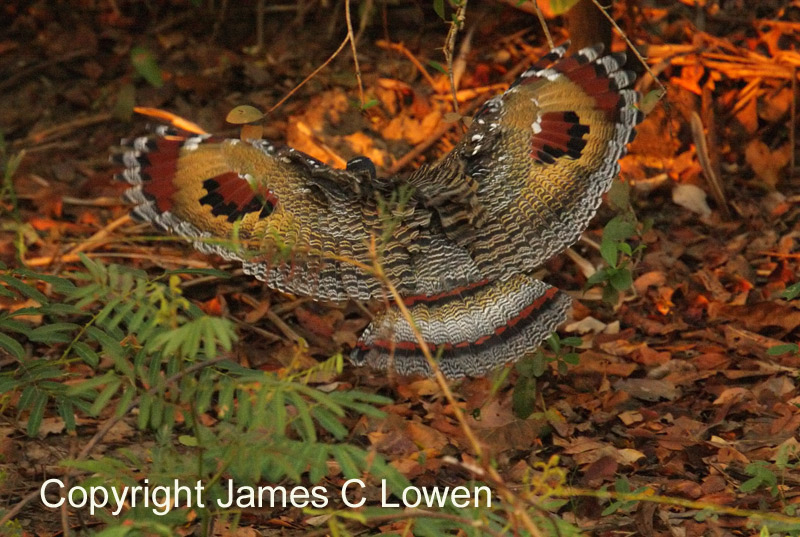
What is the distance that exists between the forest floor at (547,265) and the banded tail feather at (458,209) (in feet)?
1.11

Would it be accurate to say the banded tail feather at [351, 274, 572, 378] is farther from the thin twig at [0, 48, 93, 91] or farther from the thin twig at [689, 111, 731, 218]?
the thin twig at [0, 48, 93, 91]

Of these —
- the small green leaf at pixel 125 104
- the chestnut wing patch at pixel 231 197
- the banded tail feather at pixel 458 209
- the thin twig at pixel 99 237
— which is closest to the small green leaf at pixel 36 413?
the banded tail feather at pixel 458 209

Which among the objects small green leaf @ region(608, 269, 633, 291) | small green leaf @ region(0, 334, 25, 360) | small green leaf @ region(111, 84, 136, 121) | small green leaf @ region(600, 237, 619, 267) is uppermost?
small green leaf @ region(111, 84, 136, 121)

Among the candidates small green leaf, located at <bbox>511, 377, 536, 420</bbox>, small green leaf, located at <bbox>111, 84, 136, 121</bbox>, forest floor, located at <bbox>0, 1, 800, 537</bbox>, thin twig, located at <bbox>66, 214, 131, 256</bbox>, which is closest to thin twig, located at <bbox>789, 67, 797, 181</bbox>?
forest floor, located at <bbox>0, 1, 800, 537</bbox>

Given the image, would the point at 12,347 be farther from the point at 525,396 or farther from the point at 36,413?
the point at 525,396

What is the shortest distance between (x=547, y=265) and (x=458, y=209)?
1.41 meters

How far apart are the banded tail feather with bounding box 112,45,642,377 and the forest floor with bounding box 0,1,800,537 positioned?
339mm

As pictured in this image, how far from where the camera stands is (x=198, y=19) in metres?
6.13

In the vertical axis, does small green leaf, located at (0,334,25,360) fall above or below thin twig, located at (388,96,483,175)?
below

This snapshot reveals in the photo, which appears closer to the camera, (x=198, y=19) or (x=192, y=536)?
(x=192, y=536)

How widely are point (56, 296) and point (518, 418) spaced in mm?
2221

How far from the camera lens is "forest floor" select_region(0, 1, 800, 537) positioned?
11.5ft

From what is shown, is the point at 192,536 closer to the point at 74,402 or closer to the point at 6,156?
the point at 74,402

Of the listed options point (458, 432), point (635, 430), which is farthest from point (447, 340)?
point (635, 430)
